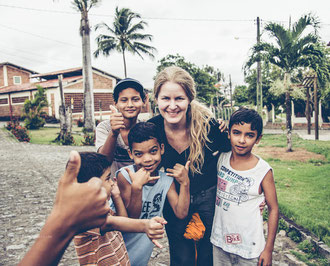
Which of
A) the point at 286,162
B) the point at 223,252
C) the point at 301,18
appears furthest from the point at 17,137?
the point at 223,252

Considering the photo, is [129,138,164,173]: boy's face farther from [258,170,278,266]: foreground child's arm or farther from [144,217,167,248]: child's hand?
[258,170,278,266]: foreground child's arm

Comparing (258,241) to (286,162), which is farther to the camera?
(286,162)

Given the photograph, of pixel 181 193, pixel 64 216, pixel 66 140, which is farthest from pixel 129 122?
pixel 66 140

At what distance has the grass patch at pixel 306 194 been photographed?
386 cm

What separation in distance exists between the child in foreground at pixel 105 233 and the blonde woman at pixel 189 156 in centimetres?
65

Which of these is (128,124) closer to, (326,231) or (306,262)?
(306,262)

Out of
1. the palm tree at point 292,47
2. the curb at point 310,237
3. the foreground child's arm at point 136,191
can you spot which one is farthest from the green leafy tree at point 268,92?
the foreground child's arm at point 136,191

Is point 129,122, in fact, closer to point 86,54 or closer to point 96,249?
point 96,249

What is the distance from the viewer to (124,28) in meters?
25.2

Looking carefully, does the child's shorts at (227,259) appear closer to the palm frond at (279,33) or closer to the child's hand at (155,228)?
the child's hand at (155,228)

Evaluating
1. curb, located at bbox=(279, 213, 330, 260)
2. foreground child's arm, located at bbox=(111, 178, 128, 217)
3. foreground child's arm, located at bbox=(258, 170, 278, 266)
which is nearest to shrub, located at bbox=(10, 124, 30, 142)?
curb, located at bbox=(279, 213, 330, 260)

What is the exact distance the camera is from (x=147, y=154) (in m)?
1.96

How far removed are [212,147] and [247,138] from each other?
12.4 inches

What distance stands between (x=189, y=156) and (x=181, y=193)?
373 mm
